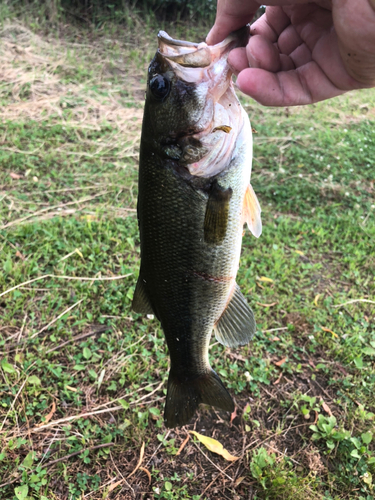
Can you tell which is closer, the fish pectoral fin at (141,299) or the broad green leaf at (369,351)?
the fish pectoral fin at (141,299)

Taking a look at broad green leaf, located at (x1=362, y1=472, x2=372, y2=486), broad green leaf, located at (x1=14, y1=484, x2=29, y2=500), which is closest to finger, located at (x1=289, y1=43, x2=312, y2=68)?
broad green leaf, located at (x1=362, y1=472, x2=372, y2=486)

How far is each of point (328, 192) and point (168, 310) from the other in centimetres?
374

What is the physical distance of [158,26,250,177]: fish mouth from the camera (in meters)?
1.40

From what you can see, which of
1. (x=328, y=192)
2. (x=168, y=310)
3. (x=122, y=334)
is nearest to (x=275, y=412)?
(x=122, y=334)

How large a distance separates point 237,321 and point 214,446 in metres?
1.13

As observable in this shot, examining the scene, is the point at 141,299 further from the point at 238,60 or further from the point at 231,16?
the point at 231,16

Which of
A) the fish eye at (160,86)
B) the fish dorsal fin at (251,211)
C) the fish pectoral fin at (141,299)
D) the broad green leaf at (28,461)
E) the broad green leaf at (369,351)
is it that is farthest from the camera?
the broad green leaf at (369,351)

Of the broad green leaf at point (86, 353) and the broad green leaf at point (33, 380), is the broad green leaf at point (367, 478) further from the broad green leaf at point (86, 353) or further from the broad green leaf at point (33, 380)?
the broad green leaf at point (33, 380)

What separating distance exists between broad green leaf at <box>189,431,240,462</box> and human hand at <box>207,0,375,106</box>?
79.4 inches

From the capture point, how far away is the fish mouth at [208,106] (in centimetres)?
140

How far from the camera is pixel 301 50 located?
5.91 ft

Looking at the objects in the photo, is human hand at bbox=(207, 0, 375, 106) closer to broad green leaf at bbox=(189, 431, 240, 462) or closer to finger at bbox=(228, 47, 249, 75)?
finger at bbox=(228, 47, 249, 75)

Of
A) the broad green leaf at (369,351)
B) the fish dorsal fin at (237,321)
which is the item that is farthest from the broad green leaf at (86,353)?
the broad green leaf at (369,351)

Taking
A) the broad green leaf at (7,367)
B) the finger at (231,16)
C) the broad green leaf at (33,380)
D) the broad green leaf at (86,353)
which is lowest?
the broad green leaf at (33,380)
